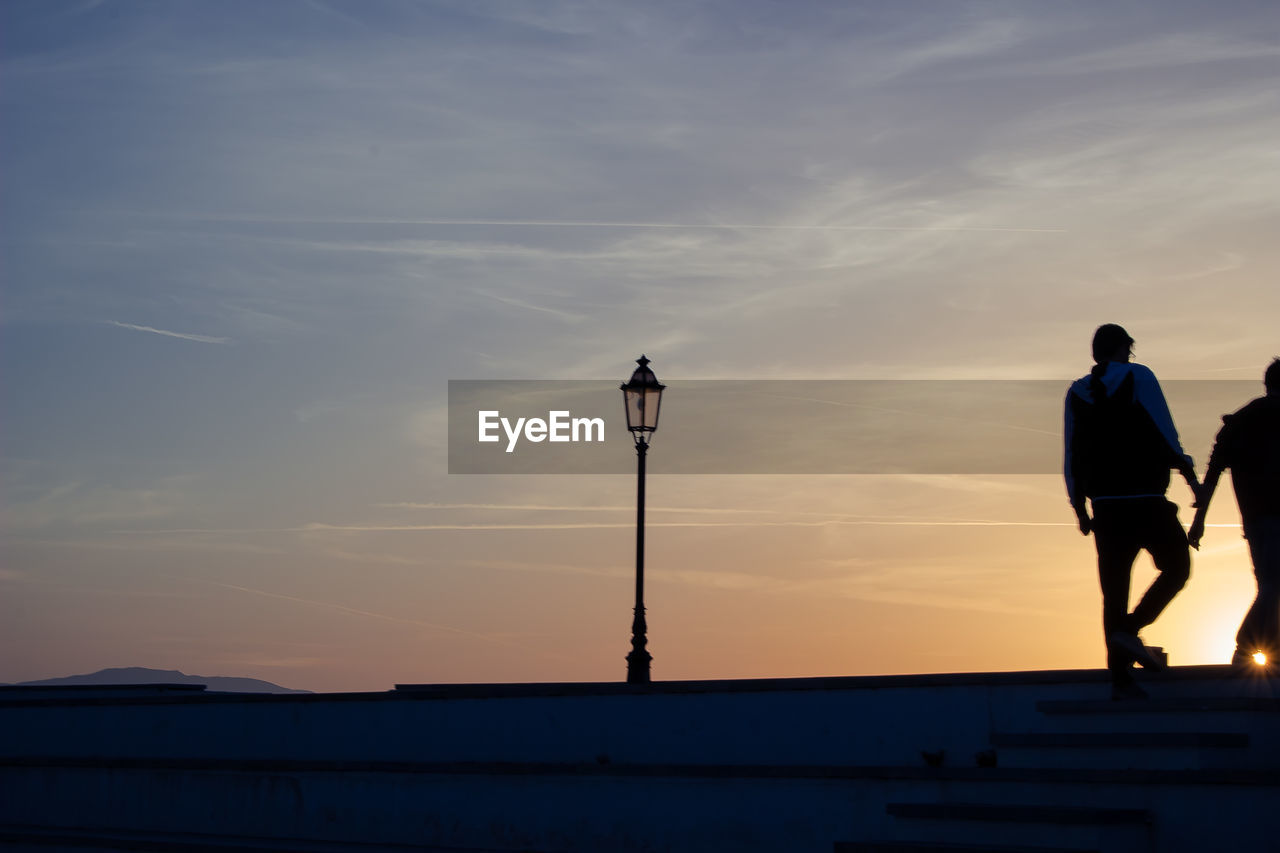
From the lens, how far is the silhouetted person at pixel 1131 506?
8.23 m

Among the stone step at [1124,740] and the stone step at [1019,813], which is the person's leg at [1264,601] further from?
the stone step at [1019,813]

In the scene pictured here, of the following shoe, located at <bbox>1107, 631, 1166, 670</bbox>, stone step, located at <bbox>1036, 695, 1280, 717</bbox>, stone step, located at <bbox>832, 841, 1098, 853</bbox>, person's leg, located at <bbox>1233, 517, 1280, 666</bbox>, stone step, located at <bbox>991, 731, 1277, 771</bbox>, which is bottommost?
stone step, located at <bbox>832, 841, 1098, 853</bbox>

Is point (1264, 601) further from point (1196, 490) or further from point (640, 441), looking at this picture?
point (640, 441)

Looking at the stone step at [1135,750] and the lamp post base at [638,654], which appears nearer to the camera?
the stone step at [1135,750]

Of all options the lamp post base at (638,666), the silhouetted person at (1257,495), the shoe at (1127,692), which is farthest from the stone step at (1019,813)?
the lamp post base at (638,666)

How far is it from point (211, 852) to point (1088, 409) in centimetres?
640

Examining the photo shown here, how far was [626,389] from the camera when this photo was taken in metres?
17.6

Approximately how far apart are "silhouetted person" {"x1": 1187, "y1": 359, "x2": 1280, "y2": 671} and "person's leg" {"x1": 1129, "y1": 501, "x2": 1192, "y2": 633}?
20.9 inches

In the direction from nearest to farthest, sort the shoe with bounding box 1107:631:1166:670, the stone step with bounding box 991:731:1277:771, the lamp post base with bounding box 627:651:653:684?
the stone step with bounding box 991:731:1277:771, the shoe with bounding box 1107:631:1166:670, the lamp post base with bounding box 627:651:653:684

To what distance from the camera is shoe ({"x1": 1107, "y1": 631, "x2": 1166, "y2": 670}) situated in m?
8.20

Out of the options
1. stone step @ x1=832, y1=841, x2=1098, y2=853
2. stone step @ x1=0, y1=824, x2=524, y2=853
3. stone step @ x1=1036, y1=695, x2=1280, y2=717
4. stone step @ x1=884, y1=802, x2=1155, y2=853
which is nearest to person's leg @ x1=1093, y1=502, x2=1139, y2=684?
stone step @ x1=1036, y1=695, x2=1280, y2=717

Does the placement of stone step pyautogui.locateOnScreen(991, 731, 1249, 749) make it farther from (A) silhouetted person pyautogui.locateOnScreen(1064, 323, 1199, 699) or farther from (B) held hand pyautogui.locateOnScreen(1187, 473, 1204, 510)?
(B) held hand pyautogui.locateOnScreen(1187, 473, 1204, 510)

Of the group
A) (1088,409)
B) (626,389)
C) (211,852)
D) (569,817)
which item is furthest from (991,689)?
(626,389)

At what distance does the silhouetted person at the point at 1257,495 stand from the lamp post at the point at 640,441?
8.39 metres
